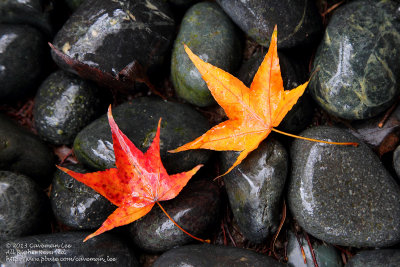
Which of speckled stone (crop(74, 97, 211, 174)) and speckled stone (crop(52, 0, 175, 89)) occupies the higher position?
speckled stone (crop(52, 0, 175, 89))

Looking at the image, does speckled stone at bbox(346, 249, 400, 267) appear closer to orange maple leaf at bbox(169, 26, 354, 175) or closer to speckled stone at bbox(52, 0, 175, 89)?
orange maple leaf at bbox(169, 26, 354, 175)

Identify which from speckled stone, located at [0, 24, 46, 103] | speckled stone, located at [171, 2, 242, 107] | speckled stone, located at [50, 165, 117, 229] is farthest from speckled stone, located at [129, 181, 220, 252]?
speckled stone, located at [0, 24, 46, 103]

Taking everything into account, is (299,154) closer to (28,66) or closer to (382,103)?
(382,103)

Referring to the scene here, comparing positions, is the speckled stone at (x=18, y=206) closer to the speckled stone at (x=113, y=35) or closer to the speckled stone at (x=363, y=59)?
the speckled stone at (x=113, y=35)

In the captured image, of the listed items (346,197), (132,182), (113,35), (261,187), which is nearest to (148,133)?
(132,182)

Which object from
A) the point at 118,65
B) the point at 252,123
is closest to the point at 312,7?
the point at 252,123

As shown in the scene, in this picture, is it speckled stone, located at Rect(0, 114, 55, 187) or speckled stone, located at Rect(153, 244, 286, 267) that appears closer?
speckled stone, located at Rect(153, 244, 286, 267)

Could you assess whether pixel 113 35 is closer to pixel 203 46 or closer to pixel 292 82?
pixel 203 46
